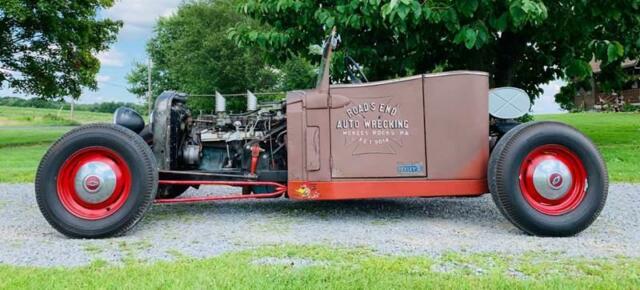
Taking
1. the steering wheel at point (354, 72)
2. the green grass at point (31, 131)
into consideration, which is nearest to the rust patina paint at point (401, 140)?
the steering wheel at point (354, 72)

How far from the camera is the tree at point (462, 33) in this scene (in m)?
8.16

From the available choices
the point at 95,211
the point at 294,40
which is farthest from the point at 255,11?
the point at 95,211

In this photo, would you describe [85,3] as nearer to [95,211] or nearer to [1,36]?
[1,36]

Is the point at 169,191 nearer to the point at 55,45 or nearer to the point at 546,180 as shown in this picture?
the point at 546,180

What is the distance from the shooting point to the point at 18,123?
38562 mm

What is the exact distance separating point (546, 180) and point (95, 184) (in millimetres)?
3754

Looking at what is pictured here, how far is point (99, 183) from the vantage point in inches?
188

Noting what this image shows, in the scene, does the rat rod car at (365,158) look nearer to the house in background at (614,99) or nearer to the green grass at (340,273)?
the green grass at (340,273)

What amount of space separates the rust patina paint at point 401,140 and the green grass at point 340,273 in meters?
1.13

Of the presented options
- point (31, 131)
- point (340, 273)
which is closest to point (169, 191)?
point (340, 273)

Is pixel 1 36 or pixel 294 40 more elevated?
pixel 1 36

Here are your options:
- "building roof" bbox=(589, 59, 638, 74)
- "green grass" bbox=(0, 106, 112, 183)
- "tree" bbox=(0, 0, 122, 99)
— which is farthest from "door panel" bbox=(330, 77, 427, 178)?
"tree" bbox=(0, 0, 122, 99)

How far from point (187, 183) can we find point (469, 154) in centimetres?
256

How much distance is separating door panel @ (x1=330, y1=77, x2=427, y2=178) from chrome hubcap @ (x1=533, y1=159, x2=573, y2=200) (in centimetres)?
94
